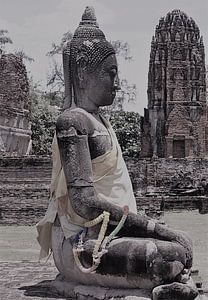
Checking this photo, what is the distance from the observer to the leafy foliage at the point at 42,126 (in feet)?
134

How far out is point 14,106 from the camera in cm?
3045

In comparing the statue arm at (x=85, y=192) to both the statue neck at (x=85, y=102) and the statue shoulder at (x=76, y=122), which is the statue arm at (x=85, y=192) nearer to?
the statue shoulder at (x=76, y=122)

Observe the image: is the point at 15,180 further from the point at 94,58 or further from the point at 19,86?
the point at 94,58

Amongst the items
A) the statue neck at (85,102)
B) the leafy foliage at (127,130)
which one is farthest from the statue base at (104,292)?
the leafy foliage at (127,130)

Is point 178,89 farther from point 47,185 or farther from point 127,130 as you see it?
point 47,185

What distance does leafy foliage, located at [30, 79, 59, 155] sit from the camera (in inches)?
1611

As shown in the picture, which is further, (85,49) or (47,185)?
(47,185)

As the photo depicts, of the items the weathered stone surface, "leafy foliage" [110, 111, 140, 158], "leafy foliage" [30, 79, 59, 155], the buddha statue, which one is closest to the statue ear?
the buddha statue

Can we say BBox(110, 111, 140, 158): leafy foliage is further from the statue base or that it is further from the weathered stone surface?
the statue base

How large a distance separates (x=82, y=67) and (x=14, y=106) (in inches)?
1021

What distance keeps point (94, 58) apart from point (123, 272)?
1.67 metres

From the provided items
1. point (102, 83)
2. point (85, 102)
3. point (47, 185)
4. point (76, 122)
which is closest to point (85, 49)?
point (102, 83)

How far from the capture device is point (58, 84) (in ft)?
158

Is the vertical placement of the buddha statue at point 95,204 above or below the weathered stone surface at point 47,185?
above
